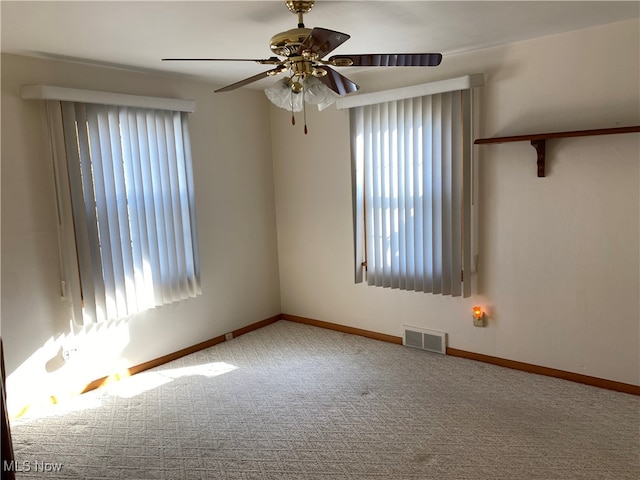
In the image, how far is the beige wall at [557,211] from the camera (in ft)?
9.93

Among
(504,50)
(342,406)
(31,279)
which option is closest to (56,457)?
(31,279)

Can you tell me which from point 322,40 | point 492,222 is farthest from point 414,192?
point 322,40

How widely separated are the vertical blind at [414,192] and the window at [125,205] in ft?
4.80

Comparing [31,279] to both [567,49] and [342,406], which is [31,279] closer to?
[342,406]

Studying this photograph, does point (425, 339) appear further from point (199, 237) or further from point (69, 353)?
point (69, 353)

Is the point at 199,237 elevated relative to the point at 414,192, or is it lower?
lower

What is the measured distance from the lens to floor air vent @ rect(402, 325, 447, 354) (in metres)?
3.96

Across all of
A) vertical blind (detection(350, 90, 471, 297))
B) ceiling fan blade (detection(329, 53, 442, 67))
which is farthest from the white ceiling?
vertical blind (detection(350, 90, 471, 297))

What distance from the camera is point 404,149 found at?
12.6ft

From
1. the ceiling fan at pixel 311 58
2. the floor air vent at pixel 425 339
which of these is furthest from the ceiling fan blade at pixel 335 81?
the floor air vent at pixel 425 339

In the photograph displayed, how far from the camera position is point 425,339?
4.05m

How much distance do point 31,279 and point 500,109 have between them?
11.2 ft

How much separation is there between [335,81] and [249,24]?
673mm

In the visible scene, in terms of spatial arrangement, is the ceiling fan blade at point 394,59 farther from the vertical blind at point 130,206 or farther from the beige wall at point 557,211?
the vertical blind at point 130,206
